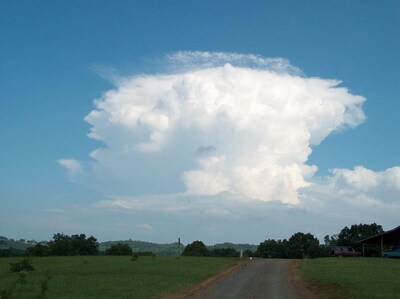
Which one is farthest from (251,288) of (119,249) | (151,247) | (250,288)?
(151,247)

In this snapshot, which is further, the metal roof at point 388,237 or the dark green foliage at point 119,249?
the dark green foliage at point 119,249

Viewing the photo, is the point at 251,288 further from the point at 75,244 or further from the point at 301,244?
the point at 301,244

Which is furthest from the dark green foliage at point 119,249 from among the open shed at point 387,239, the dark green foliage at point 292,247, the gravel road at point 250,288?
the gravel road at point 250,288

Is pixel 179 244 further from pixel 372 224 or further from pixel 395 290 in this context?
pixel 395 290

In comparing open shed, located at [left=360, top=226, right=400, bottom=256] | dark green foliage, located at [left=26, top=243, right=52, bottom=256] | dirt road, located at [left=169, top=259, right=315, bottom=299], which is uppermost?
open shed, located at [left=360, top=226, right=400, bottom=256]

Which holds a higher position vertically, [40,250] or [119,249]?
[119,249]

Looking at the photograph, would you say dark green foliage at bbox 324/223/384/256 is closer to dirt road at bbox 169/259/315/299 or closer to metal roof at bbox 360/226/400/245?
metal roof at bbox 360/226/400/245

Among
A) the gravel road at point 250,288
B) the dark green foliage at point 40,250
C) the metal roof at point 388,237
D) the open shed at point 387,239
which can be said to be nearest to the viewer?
the gravel road at point 250,288

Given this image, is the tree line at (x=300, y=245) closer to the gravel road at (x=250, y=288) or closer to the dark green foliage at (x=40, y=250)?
the dark green foliage at (x=40, y=250)

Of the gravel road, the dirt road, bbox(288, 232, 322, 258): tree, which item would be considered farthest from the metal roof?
the gravel road

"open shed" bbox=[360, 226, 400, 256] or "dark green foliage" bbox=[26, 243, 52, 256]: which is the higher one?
"open shed" bbox=[360, 226, 400, 256]

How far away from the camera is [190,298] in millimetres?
23203

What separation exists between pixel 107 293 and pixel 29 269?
65.2 feet

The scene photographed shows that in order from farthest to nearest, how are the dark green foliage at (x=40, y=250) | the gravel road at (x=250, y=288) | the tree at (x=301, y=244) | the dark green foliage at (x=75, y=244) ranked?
the tree at (x=301, y=244)
the dark green foliage at (x=75, y=244)
the dark green foliage at (x=40, y=250)
the gravel road at (x=250, y=288)
